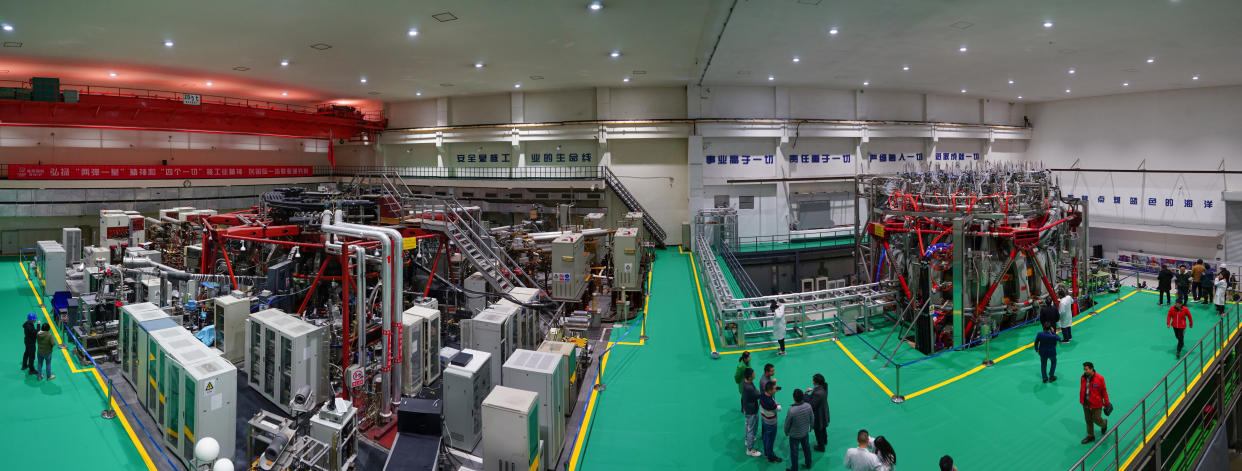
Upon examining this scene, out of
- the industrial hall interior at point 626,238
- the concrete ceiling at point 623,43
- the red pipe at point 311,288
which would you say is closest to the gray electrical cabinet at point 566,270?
the industrial hall interior at point 626,238

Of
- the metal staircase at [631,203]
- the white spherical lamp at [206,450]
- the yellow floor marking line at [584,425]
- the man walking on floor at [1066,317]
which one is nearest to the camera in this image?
the white spherical lamp at [206,450]

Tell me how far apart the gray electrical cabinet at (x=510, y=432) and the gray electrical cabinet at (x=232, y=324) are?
6.70 meters

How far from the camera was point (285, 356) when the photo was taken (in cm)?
837

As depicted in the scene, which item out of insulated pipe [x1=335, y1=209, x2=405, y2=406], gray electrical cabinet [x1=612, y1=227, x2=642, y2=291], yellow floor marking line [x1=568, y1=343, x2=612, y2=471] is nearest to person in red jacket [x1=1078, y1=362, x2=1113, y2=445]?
yellow floor marking line [x1=568, y1=343, x2=612, y2=471]

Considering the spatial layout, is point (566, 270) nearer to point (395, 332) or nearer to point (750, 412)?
point (395, 332)

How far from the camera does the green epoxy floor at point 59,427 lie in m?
6.93

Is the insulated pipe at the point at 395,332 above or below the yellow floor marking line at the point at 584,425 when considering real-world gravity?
above

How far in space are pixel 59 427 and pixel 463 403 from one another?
5.89 metres

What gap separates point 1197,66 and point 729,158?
17.2m

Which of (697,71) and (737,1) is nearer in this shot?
(737,1)

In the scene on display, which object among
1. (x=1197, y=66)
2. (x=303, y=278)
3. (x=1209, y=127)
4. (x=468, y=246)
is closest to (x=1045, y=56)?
(x=1197, y=66)

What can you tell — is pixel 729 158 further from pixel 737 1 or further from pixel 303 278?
pixel 303 278

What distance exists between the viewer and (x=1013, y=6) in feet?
44.5

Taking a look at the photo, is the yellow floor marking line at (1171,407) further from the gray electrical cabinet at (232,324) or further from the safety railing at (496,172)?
the safety railing at (496,172)
